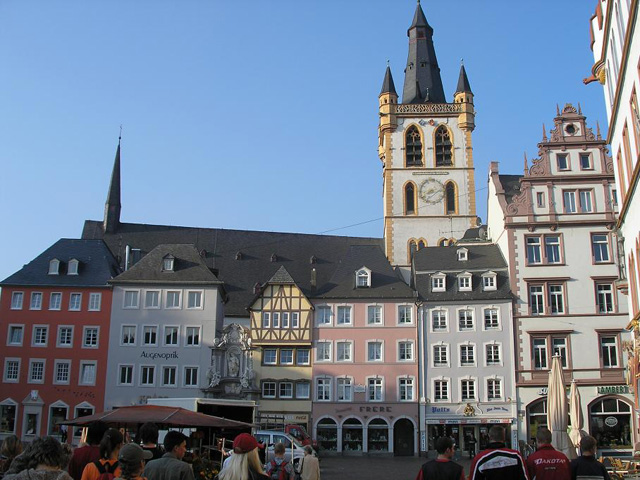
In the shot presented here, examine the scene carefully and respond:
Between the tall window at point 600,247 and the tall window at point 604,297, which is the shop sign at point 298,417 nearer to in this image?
the tall window at point 604,297

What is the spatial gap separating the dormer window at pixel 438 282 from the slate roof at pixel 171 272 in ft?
43.3

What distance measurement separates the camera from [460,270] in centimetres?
4828

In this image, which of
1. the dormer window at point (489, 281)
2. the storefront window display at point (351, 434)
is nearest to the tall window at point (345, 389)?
the storefront window display at point (351, 434)

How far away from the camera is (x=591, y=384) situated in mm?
43625

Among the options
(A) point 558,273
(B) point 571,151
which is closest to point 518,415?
(A) point 558,273

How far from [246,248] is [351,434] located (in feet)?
62.7

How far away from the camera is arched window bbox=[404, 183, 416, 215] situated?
63875 millimetres

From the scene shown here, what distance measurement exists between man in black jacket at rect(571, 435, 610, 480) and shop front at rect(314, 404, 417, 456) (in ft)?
120

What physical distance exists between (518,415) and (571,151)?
15631mm

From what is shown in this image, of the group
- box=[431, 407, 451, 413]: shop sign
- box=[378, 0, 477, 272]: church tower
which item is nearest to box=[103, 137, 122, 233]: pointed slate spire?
box=[378, 0, 477, 272]: church tower

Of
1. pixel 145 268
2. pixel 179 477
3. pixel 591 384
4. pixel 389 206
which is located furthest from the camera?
pixel 389 206

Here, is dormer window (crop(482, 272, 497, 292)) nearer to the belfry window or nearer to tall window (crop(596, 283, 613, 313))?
tall window (crop(596, 283, 613, 313))

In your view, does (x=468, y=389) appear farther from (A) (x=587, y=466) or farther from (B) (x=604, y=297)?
(A) (x=587, y=466)

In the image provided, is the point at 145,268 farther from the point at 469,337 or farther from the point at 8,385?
the point at 469,337
